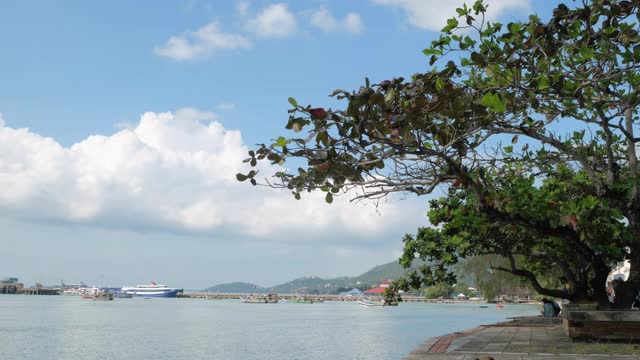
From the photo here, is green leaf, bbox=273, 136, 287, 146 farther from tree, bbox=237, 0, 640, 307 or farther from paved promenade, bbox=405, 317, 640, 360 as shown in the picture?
paved promenade, bbox=405, 317, 640, 360

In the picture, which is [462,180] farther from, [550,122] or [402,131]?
[550,122]

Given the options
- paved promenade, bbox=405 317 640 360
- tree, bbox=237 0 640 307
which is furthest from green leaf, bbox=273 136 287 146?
paved promenade, bbox=405 317 640 360

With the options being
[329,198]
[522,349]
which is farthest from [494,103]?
[522,349]

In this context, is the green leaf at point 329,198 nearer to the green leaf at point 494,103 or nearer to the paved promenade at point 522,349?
the green leaf at point 494,103

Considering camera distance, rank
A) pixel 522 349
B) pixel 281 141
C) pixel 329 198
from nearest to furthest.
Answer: pixel 281 141 < pixel 329 198 < pixel 522 349

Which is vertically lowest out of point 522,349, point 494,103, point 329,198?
point 522,349

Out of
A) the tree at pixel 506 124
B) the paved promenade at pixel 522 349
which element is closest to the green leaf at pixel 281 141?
the tree at pixel 506 124

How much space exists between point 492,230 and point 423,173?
824 cm

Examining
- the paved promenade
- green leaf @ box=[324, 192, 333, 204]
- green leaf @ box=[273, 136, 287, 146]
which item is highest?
green leaf @ box=[273, 136, 287, 146]

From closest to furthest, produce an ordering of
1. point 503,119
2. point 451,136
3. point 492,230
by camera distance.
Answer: point 451,136 < point 503,119 < point 492,230

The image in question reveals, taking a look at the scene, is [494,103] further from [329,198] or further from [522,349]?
[522,349]

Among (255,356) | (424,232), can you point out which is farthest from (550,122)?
(255,356)

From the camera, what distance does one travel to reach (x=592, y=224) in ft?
51.6

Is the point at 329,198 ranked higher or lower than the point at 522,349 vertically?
higher
